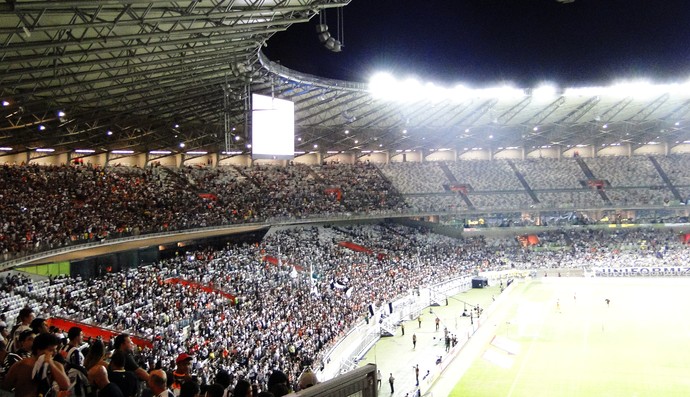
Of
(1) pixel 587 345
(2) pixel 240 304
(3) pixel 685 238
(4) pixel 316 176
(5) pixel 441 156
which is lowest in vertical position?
(1) pixel 587 345

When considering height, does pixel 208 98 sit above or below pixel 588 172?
above

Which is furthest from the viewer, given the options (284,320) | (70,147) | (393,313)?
(70,147)

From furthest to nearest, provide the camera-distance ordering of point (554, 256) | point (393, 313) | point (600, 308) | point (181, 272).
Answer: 1. point (554, 256)
2. point (600, 308)
3. point (393, 313)
4. point (181, 272)

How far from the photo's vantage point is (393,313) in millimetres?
35656

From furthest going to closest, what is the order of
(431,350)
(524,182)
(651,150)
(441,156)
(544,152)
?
(441,156)
(544,152)
(651,150)
(524,182)
(431,350)

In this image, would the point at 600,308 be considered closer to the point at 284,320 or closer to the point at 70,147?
the point at 284,320

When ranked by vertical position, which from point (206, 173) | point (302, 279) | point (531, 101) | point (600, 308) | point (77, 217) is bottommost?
point (600, 308)

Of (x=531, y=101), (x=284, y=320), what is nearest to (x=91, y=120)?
(x=284, y=320)

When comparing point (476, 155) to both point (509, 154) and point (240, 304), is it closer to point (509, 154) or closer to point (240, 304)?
point (509, 154)

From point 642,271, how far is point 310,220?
1156 inches

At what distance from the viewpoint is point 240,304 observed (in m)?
29.1

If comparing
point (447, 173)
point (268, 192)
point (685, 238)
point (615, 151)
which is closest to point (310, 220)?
point (268, 192)

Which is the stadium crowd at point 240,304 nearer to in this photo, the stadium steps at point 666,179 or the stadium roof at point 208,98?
the stadium roof at point 208,98

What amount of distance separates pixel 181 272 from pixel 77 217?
27.3 feet
